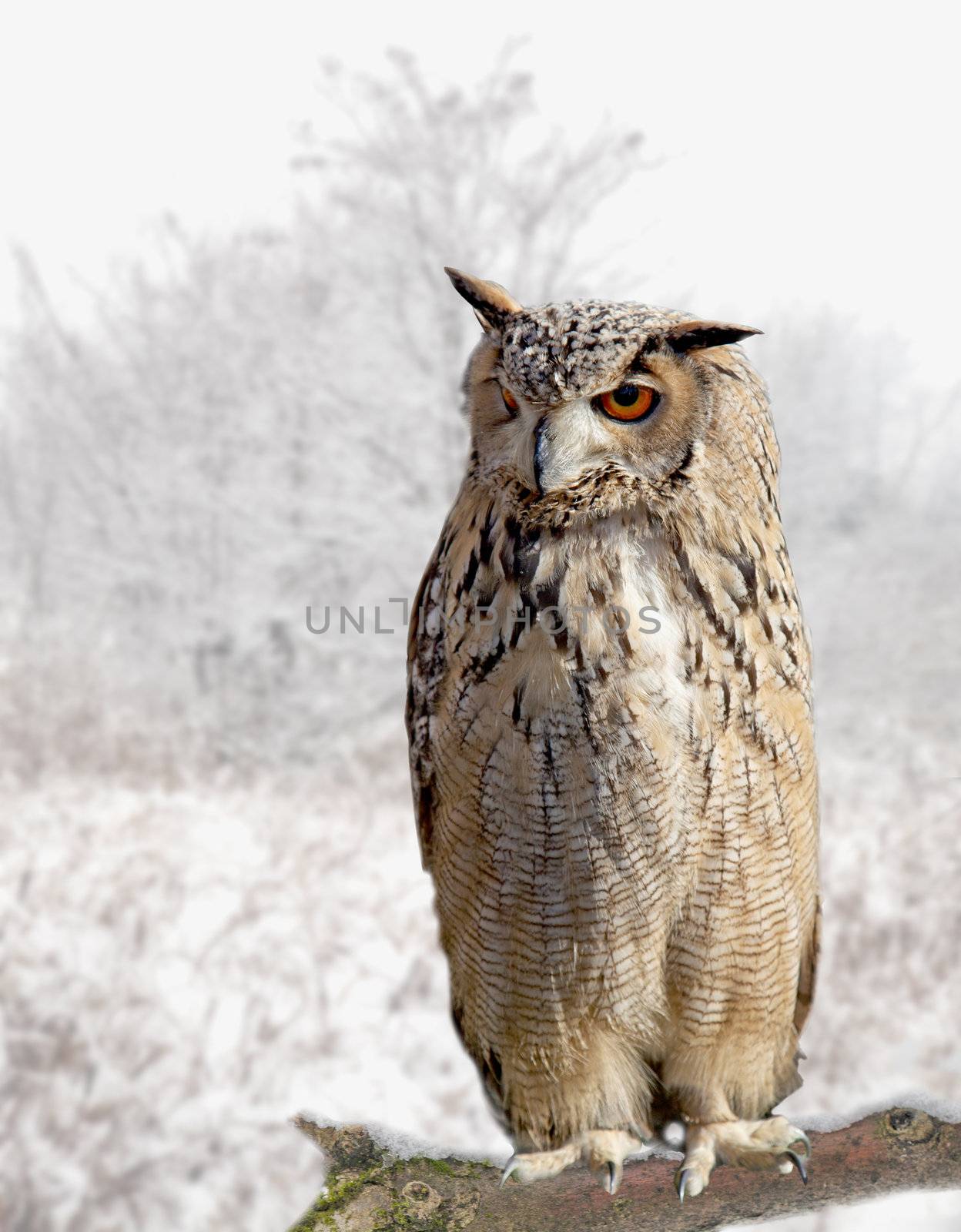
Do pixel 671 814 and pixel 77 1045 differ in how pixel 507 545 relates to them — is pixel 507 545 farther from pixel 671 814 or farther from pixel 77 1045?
pixel 77 1045

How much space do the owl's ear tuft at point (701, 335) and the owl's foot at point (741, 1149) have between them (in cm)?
112

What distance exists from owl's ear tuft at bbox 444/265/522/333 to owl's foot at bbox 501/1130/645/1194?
3.95ft

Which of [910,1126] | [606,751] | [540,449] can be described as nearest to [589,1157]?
[910,1126]

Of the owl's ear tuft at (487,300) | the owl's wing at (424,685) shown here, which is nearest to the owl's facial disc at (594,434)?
the owl's ear tuft at (487,300)

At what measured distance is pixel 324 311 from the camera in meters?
6.22

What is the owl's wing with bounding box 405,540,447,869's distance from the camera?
1.60 metres

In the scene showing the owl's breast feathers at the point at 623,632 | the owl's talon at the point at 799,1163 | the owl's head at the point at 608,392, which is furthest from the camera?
the owl's talon at the point at 799,1163

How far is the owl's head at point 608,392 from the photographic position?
1302mm

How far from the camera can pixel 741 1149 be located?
1.63 meters

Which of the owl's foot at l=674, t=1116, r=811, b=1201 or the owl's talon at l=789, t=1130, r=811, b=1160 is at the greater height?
the owl's talon at l=789, t=1130, r=811, b=1160

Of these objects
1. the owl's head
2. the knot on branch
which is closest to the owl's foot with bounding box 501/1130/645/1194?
the knot on branch

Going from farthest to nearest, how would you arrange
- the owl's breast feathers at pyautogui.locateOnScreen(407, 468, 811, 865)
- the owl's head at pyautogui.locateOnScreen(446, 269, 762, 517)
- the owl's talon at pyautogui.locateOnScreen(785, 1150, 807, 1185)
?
the owl's talon at pyautogui.locateOnScreen(785, 1150, 807, 1185) → the owl's breast feathers at pyautogui.locateOnScreen(407, 468, 811, 865) → the owl's head at pyautogui.locateOnScreen(446, 269, 762, 517)

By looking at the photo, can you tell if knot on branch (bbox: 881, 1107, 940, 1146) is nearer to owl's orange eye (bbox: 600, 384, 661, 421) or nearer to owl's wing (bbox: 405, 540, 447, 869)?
owl's wing (bbox: 405, 540, 447, 869)

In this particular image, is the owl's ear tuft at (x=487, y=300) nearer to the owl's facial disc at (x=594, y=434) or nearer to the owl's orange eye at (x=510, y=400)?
the owl's orange eye at (x=510, y=400)
